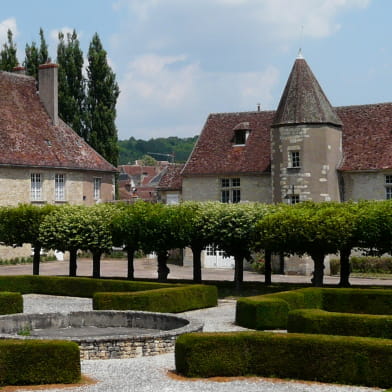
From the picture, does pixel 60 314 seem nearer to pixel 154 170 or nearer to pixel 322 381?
pixel 322 381

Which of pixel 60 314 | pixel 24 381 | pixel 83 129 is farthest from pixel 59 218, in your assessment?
pixel 83 129

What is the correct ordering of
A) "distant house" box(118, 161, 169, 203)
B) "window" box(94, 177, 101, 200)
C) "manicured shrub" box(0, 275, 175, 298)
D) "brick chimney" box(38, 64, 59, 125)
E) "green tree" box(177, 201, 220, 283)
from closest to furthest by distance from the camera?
"manicured shrub" box(0, 275, 175, 298) → "green tree" box(177, 201, 220, 283) → "brick chimney" box(38, 64, 59, 125) → "window" box(94, 177, 101, 200) → "distant house" box(118, 161, 169, 203)

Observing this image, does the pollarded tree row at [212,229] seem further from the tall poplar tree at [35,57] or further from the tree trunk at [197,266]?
the tall poplar tree at [35,57]

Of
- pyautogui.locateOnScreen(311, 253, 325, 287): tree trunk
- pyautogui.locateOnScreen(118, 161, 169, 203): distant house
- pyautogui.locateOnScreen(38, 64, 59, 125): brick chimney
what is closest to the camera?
pyautogui.locateOnScreen(311, 253, 325, 287): tree trunk

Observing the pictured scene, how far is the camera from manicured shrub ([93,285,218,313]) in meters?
25.3

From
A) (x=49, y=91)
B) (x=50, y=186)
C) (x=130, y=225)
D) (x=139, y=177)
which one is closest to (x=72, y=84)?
(x=49, y=91)

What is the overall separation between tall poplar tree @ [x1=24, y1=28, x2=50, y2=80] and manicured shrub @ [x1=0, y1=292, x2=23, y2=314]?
35804 millimetres

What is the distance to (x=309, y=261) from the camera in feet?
140

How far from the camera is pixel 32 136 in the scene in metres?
49.6

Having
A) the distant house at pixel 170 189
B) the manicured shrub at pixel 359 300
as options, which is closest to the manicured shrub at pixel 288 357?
the manicured shrub at pixel 359 300

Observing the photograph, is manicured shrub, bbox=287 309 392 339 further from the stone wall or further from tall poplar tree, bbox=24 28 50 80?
tall poplar tree, bbox=24 28 50 80

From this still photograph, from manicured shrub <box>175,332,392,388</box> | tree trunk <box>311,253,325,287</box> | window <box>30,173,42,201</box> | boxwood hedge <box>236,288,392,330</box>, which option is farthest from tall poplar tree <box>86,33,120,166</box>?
manicured shrub <box>175,332,392,388</box>

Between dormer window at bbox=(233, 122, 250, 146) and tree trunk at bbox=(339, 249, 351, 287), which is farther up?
dormer window at bbox=(233, 122, 250, 146)

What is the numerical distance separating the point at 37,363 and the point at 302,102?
2970 cm
